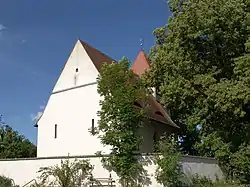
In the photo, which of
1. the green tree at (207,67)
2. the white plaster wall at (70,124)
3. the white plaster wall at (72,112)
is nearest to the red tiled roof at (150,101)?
the white plaster wall at (72,112)

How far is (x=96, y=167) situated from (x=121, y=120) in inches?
146

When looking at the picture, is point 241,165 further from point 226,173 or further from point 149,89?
point 149,89

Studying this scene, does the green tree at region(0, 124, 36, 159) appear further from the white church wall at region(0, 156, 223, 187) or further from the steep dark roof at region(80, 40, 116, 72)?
the steep dark roof at region(80, 40, 116, 72)

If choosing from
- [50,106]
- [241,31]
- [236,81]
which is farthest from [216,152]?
[50,106]

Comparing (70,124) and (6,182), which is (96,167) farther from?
(70,124)

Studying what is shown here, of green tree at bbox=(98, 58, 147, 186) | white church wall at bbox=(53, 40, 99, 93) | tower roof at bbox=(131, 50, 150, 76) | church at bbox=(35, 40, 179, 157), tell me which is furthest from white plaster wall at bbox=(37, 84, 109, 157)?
tower roof at bbox=(131, 50, 150, 76)

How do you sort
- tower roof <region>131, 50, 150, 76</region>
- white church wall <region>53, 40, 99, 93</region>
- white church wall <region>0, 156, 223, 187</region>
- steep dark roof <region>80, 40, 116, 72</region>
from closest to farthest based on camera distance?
1. white church wall <region>0, 156, 223, 187</region>
2. white church wall <region>53, 40, 99, 93</region>
3. steep dark roof <region>80, 40, 116, 72</region>
4. tower roof <region>131, 50, 150, 76</region>

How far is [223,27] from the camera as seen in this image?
33.5m

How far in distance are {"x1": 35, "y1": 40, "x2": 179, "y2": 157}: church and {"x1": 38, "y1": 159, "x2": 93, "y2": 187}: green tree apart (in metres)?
5.02

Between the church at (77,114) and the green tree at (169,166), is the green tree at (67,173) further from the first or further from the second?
the green tree at (169,166)

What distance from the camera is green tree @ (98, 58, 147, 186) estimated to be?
1182 inches

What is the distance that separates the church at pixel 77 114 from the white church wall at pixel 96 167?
14.8 feet

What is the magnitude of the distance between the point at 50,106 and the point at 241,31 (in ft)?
59.4

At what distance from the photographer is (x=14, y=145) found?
45.3 m
